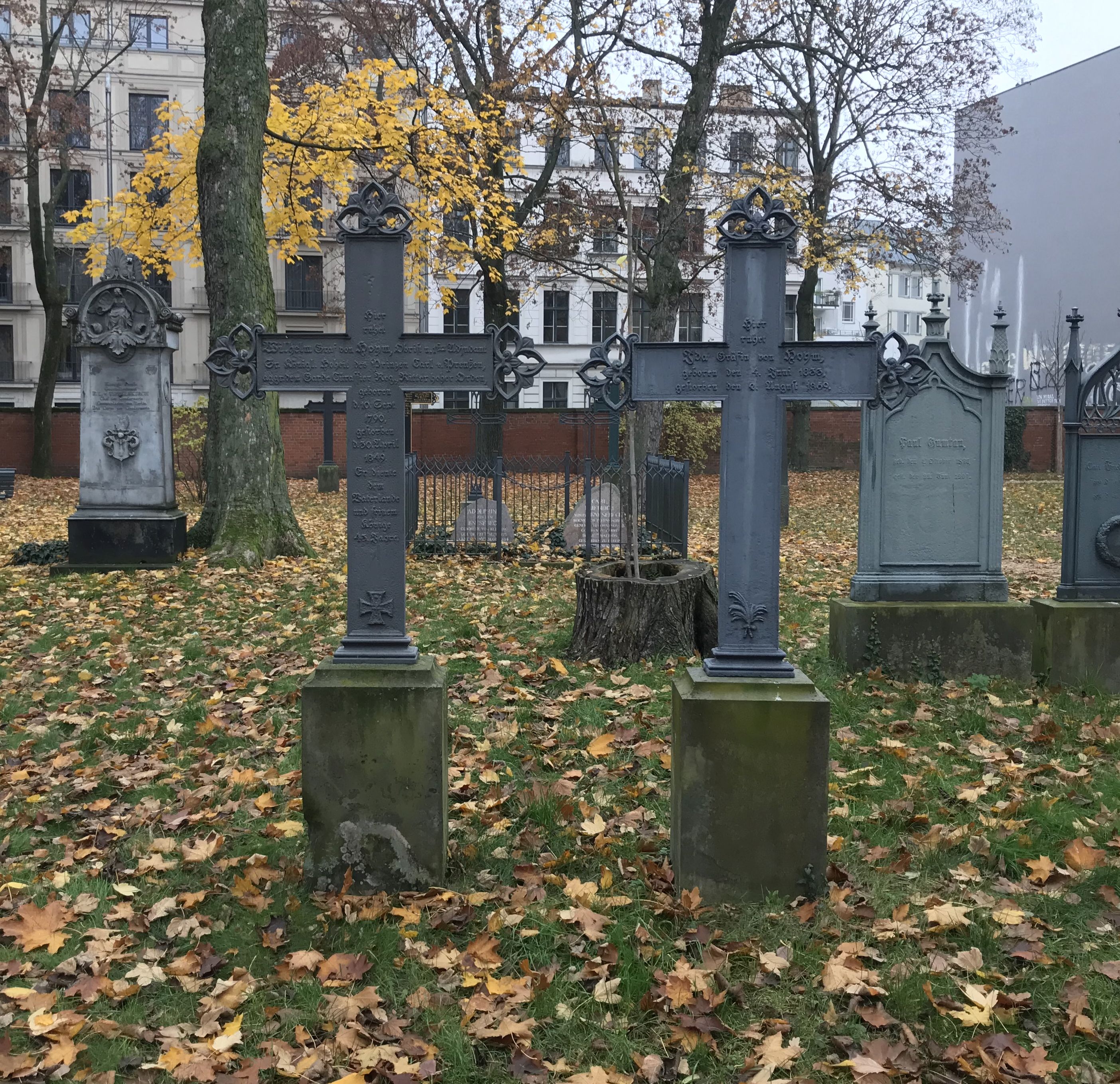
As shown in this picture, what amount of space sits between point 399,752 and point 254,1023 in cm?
107

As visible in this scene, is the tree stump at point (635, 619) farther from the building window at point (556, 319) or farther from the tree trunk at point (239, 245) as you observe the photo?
the building window at point (556, 319)

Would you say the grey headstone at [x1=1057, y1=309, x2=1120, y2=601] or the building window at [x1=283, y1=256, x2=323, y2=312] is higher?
the building window at [x1=283, y1=256, x2=323, y2=312]

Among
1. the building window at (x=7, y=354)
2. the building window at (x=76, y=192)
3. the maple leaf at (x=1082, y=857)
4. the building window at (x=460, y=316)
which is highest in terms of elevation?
the building window at (x=76, y=192)

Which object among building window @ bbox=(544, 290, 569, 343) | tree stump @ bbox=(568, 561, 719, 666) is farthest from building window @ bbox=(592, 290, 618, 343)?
tree stump @ bbox=(568, 561, 719, 666)

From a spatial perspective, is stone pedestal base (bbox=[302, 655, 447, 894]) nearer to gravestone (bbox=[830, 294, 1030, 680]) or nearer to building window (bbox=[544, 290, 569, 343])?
gravestone (bbox=[830, 294, 1030, 680])

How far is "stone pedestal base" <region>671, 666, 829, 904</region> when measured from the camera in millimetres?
A: 3791

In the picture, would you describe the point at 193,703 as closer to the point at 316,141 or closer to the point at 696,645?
the point at 696,645

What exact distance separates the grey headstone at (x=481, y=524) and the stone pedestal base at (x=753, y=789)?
946cm

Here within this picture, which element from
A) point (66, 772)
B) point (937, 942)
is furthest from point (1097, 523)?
point (66, 772)

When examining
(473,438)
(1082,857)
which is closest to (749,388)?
(1082,857)

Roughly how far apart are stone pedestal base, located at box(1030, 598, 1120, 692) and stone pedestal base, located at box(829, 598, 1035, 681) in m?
0.15

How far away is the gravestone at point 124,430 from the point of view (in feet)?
37.9

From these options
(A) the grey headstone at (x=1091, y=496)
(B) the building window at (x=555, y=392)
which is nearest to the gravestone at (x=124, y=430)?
(A) the grey headstone at (x=1091, y=496)

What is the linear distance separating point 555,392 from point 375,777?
140 feet
